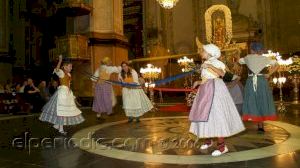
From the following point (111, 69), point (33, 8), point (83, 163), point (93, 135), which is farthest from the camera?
point (33, 8)

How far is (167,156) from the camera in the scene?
464 cm

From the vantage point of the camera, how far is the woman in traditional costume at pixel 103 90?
34.5ft

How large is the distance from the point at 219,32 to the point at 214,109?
16.5 m

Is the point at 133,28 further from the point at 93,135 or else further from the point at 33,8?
the point at 93,135

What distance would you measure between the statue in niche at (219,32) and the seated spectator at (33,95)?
937cm

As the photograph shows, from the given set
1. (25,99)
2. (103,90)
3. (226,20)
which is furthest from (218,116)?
(226,20)

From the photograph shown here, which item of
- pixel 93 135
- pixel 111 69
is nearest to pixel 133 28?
pixel 111 69

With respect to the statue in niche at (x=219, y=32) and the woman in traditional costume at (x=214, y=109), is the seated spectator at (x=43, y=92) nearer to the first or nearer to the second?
the statue in niche at (x=219, y=32)

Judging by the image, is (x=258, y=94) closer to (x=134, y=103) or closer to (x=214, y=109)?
(x=214, y=109)

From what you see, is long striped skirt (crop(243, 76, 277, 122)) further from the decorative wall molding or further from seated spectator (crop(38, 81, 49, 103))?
the decorative wall molding

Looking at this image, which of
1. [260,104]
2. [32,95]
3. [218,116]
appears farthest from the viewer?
[32,95]

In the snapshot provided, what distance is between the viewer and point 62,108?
719 centimetres

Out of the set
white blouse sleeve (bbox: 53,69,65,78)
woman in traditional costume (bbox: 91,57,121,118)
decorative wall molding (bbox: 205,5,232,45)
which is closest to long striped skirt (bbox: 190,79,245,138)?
white blouse sleeve (bbox: 53,69,65,78)

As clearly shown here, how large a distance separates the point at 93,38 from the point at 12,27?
35.9 ft
